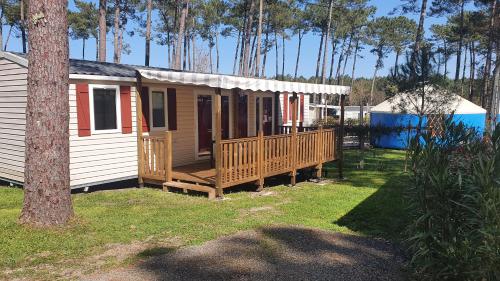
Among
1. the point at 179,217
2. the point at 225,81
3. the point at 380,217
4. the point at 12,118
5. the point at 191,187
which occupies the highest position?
the point at 225,81

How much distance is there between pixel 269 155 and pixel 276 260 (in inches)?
180

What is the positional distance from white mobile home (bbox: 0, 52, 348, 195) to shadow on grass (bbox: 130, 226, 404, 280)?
2.89 metres

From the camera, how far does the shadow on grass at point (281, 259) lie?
4.23 meters

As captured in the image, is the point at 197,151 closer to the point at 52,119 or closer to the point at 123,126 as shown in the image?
the point at 123,126

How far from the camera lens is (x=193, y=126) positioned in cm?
1090

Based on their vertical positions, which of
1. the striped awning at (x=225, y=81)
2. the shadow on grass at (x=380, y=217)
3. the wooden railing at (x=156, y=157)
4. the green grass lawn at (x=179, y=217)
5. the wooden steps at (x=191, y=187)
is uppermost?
the striped awning at (x=225, y=81)

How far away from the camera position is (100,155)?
338 inches

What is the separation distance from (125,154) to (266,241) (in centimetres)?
481

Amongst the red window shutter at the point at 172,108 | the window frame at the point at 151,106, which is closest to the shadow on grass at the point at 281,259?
the window frame at the point at 151,106

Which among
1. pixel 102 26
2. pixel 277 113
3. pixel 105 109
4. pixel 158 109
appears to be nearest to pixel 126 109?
pixel 105 109

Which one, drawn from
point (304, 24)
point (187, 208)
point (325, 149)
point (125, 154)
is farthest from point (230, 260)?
point (304, 24)

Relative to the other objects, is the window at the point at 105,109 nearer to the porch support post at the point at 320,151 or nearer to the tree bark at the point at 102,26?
the porch support post at the point at 320,151

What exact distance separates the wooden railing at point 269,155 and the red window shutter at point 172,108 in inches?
87.8

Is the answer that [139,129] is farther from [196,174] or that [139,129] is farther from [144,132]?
[196,174]
